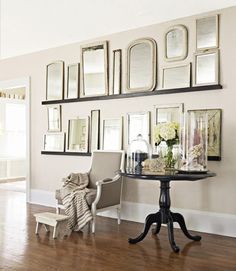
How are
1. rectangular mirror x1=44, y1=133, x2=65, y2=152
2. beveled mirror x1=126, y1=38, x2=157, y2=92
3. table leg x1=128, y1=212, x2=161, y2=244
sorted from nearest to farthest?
table leg x1=128, y1=212, x2=161, y2=244 < beveled mirror x1=126, y1=38, x2=157, y2=92 < rectangular mirror x1=44, y1=133, x2=65, y2=152

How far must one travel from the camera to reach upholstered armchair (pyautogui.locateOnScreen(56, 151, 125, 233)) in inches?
165

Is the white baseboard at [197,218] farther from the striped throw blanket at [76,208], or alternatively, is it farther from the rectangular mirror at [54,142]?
the rectangular mirror at [54,142]

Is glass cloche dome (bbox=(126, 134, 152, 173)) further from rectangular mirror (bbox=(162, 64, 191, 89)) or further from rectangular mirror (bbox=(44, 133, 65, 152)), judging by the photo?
rectangular mirror (bbox=(44, 133, 65, 152))

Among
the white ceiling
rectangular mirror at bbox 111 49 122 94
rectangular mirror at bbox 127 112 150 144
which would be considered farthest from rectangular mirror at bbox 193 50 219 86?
rectangular mirror at bbox 111 49 122 94

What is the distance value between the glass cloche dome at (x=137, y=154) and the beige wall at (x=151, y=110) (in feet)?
1.47

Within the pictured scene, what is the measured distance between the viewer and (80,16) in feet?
14.8

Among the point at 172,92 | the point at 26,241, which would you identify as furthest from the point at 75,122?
the point at 26,241

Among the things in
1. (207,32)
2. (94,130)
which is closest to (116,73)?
(94,130)

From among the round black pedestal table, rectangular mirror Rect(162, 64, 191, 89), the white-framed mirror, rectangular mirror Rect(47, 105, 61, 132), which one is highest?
the white-framed mirror

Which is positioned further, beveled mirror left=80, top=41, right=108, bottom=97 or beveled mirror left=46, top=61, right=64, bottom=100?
beveled mirror left=46, top=61, right=64, bottom=100

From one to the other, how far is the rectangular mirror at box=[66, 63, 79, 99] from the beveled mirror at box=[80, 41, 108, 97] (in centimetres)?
11

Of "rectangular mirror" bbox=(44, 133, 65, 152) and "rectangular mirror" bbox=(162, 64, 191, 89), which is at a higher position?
"rectangular mirror" bbox=(162, 64, 191, 89)

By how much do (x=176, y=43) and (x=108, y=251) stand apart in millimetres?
2622

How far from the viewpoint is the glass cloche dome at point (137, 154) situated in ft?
12.9
